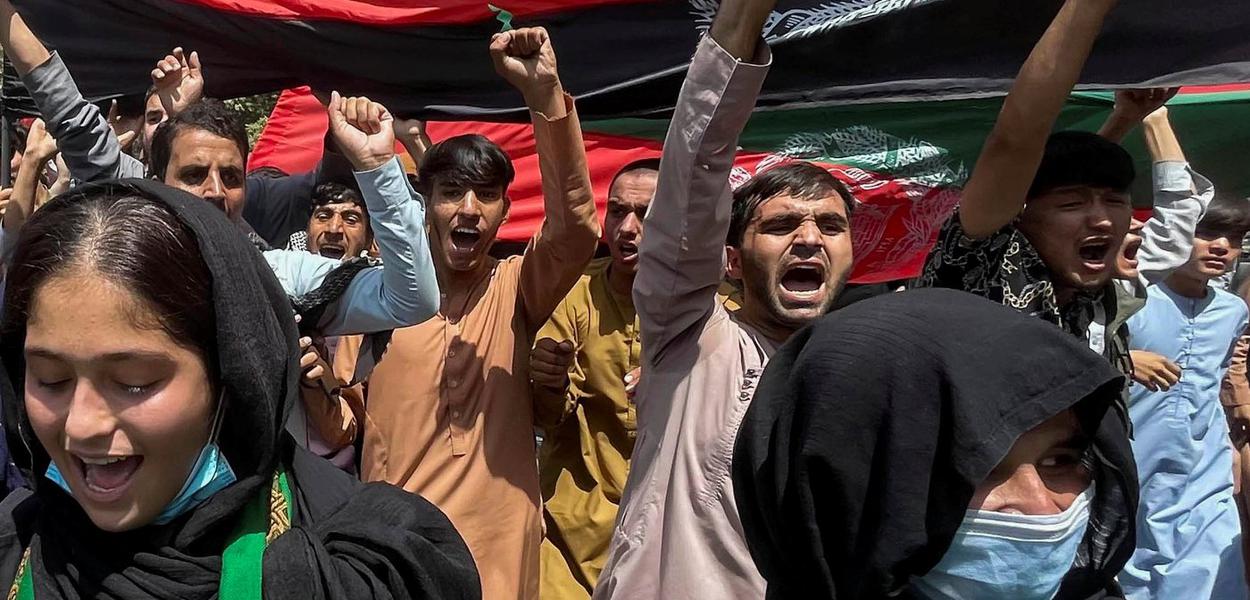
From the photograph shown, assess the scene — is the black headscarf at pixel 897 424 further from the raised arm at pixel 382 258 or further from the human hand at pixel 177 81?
the human hand at pixel 177 81

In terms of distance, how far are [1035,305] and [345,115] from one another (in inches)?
59.6

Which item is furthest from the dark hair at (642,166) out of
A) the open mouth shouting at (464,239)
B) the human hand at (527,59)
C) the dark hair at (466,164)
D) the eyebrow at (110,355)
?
the eyebrow at (110,355)

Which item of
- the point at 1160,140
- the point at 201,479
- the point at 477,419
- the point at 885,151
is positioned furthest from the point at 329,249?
the point at 201,479

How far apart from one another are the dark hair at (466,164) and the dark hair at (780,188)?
36.2 inches

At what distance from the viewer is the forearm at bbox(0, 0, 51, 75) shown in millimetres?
3344

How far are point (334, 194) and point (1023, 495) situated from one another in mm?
3692

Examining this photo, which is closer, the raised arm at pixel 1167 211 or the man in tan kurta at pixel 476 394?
the man in tan kurta at pixel 476 394

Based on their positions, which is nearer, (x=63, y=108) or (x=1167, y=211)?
(x=63, y=108)

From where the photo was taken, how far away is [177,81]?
12.1 ft

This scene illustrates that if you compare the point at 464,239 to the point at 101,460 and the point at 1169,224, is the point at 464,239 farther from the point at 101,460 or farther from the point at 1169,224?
the point at 101,460

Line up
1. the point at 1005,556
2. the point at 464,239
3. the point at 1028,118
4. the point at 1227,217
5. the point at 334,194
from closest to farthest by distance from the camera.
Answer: the point at 1005,556 < the point at 1028,118 < the point at 464,239 < the point at 334,194 < the point at 1227,217

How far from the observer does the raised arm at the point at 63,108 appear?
332 centimetres

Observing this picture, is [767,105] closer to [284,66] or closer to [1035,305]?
[1035,305]

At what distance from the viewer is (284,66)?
376 cm
